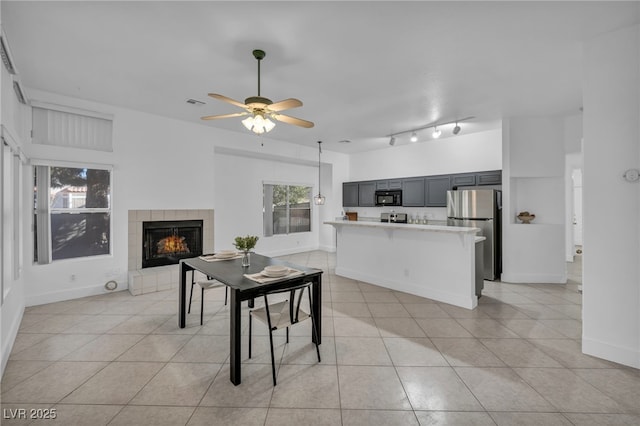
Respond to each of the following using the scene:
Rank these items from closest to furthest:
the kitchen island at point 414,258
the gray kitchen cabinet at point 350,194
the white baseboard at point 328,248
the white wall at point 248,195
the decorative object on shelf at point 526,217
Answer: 1. the kitchen island at point 414,258
2. the decorative object on shelf at point 526,217
3. the white wall at point 248,195
4. the gray kitchen cabinet at point 350,194
5. the white baseboard at point 328,248

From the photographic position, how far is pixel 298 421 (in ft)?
5.85

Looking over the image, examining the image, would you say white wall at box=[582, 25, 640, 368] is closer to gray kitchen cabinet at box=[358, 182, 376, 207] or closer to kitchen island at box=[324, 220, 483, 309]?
kitchen island at box=[324, 220, 483, 309]

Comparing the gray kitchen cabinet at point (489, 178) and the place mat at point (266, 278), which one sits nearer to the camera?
the place mat at point (266, 278)

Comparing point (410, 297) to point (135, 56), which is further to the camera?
point (410, 297)

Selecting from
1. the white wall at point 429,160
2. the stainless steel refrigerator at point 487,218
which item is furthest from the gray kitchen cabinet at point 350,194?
the stainless steel refrigerator at point 487,218

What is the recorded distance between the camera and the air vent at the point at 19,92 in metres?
3.14

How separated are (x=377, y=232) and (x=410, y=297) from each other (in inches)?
45.8

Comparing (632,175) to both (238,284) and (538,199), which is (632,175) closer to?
(538,199)

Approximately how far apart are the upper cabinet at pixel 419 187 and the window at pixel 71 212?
553cm

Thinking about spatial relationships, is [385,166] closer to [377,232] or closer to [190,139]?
[377,232]

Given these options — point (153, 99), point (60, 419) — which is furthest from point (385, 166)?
point (60, 419)

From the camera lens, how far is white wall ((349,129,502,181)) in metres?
5.62

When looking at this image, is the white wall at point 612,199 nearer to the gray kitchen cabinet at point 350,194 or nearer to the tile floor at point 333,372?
the tile floor at point 333,372

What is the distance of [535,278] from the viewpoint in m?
4.84
